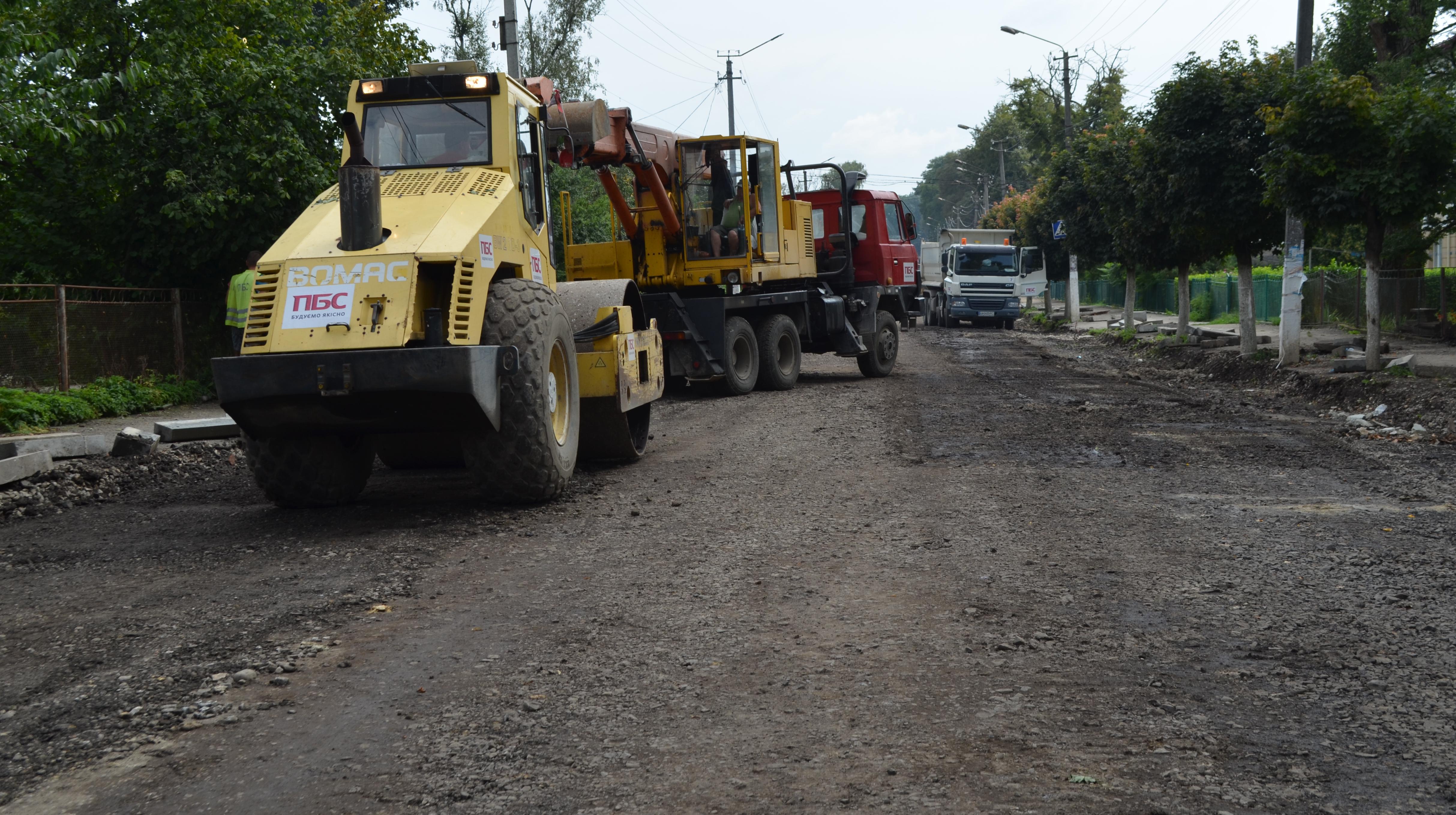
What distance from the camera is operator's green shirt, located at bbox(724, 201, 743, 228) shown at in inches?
679

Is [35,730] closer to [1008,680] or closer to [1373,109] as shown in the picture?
[1008,680]

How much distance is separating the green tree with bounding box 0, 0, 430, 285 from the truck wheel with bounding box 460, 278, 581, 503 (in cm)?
884

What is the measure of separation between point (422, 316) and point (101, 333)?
9.35 meters

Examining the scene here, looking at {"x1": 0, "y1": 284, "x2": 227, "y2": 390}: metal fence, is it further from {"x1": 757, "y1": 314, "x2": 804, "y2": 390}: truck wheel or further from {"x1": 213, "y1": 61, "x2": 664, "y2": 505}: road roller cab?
{"x1": 757, "y1": 314, "x2": 804, "y2": 390}: truck wheel

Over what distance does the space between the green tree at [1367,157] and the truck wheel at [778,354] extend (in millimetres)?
7075

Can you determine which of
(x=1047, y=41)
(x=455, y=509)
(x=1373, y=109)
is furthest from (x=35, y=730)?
(x=1047, y=41)

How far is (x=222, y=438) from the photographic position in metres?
12.8

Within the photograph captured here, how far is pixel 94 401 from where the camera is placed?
47.4ft

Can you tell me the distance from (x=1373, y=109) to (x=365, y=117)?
12995 millimetres

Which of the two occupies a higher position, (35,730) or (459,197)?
(459,197)

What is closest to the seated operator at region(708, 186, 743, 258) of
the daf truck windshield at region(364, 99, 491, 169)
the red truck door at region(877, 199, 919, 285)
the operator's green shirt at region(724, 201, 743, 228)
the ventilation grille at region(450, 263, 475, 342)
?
the operator's green shirt at region(724, 201, 743, 228)

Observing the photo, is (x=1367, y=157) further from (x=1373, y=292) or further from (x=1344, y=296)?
(x=1344, y=296)

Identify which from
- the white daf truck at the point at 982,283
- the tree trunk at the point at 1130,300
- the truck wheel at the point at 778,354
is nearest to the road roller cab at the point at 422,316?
the truck wheel at the point at 778,354

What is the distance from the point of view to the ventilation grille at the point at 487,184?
344 inches
